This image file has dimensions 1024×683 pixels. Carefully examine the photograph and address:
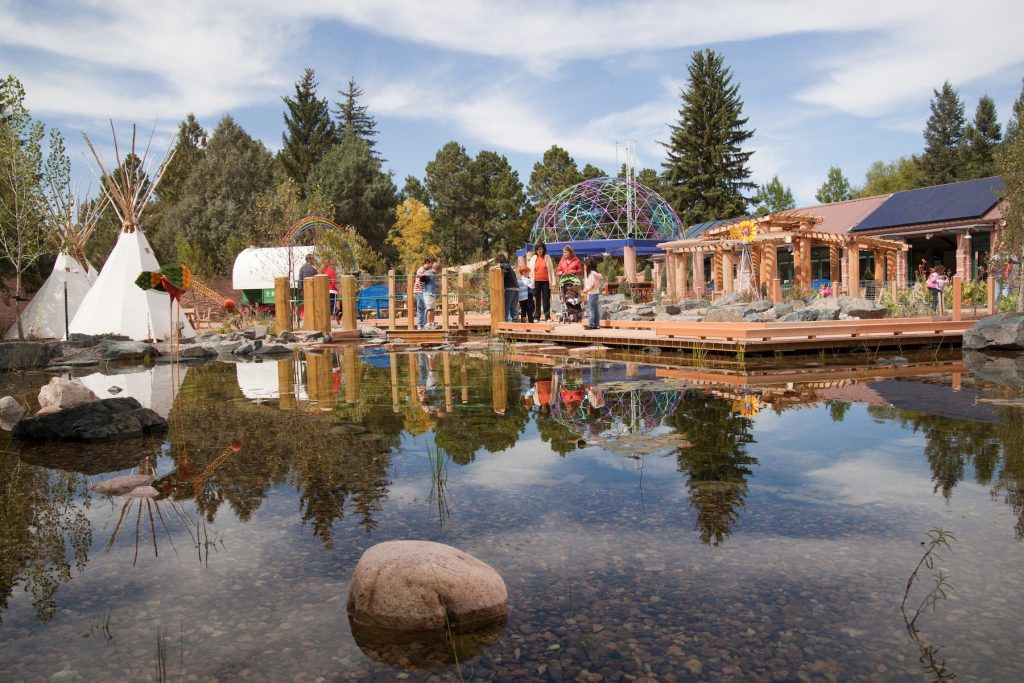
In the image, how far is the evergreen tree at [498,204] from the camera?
55.8 m

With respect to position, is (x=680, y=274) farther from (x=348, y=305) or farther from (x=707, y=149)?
(x=707, y=149)

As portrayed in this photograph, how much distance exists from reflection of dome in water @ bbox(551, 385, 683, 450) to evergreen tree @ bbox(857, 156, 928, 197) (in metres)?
49.9

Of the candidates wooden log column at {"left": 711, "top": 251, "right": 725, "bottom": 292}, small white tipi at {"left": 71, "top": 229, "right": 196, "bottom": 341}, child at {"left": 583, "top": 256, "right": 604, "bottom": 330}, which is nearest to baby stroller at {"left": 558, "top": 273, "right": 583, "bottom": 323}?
child at {"left": 583, "top": 256, "right": 604, "bottom": 330}

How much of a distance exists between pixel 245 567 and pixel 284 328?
16426 mm

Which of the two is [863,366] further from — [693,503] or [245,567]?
[245,567]

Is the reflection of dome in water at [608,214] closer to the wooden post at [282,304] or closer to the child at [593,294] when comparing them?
the wooden post at [282,304]

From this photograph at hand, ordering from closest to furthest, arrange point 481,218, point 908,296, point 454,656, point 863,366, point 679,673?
1. point 679,673
2. point 454,656
3. point 863,366
4. point 908,296
5. point 481,218

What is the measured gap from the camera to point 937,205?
28.4m

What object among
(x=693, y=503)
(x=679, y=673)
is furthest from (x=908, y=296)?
(x=679, y=673)

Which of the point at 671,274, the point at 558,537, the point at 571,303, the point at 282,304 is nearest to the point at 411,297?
the point at 282,304

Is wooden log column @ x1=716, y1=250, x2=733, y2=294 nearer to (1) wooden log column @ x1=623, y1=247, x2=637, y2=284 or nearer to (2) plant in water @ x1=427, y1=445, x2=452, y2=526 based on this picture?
(1) wooden log column @ x1=623, y1=247, x2=637, y2=284

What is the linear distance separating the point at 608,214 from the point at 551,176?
80.9 ft

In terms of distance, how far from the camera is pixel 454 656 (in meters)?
2.84

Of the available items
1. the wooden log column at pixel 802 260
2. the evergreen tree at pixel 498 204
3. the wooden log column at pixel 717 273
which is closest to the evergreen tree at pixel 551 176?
the evergreen tree at pixel 498 204
